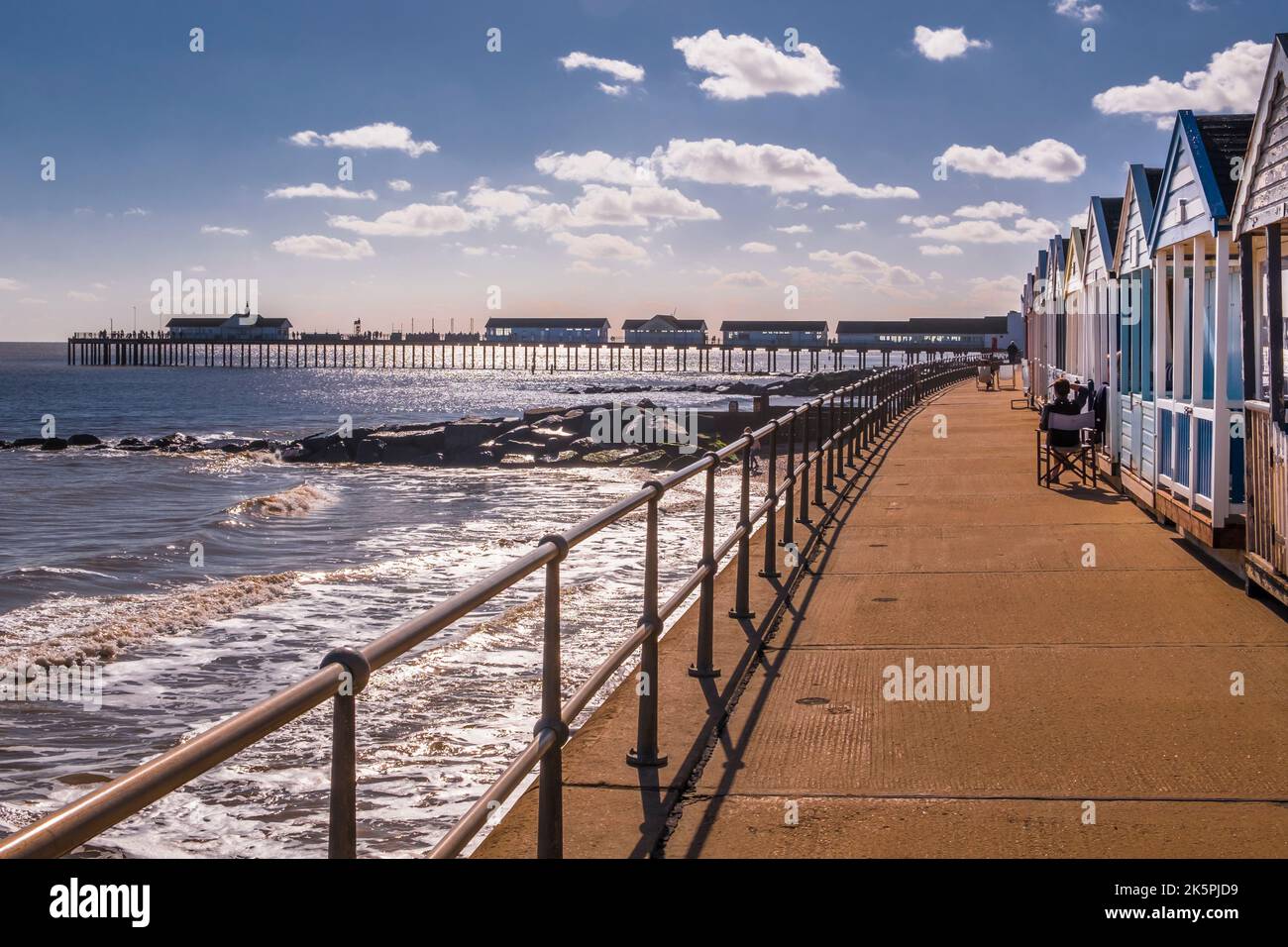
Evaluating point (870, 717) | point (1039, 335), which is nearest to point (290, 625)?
point (870, 717)

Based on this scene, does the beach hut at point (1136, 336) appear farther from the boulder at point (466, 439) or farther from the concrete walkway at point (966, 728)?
the boulder at point (466, 439)

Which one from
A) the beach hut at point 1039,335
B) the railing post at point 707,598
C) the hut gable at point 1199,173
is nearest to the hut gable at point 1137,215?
the hut gable at point 1199,173

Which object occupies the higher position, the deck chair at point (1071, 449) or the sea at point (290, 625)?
the deck chair at point (1071, 449)

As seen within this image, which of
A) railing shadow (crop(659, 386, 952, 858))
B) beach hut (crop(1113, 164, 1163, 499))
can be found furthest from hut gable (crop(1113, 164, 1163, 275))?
railing shadow (crop(659, 386, 952, 858))

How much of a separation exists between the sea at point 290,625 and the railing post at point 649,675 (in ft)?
4.05

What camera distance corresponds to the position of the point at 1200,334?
33.0ft

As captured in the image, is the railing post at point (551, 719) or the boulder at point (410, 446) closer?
the railing post at point (551, 719)

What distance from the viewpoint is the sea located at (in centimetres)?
645

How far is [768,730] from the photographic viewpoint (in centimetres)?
569

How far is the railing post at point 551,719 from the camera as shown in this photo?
373cm

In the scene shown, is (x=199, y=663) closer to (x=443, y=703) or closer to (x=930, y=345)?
(x=443, y=703)

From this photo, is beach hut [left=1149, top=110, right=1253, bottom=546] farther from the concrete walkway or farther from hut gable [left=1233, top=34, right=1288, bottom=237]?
hut gable [left=1233, top=34, right=1288, bottom=237]
